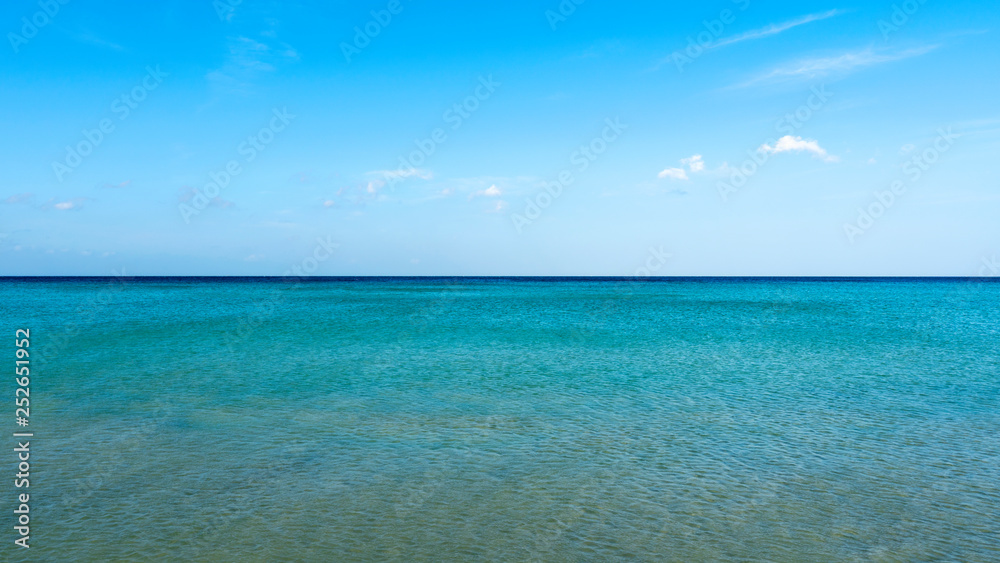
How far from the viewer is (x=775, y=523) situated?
21.8 ft

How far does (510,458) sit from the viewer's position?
29.1ft

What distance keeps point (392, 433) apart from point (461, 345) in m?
12.4

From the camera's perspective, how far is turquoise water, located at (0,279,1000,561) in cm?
623

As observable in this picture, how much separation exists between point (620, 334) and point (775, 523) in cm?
2056

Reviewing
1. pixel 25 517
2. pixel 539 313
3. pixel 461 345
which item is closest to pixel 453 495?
pixel 25 517

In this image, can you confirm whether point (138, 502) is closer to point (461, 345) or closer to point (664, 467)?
point (664, 467)

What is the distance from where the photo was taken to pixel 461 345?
22.6 meters

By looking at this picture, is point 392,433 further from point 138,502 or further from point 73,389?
point 73,389

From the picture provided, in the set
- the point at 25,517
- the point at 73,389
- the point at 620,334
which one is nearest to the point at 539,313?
the point at 620,334

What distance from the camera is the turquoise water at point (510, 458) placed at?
6.23 metres

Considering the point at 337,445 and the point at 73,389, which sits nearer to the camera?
the point at 337,445

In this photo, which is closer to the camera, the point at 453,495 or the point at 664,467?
the point at 453,495

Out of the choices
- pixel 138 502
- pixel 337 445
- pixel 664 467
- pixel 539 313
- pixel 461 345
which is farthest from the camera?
pixel 539 313

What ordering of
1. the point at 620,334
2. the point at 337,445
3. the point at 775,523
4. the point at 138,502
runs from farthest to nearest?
1. the point at 620,334
2. the point at 337,445
3. the point at 138,502
4. the point at 775,523
